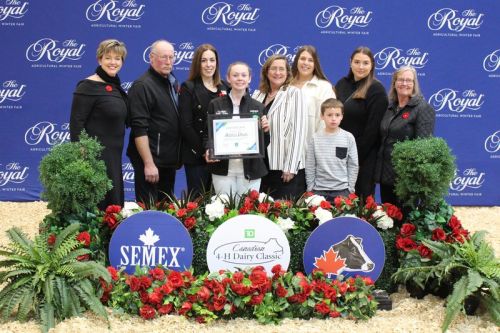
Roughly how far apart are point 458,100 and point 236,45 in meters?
2.74

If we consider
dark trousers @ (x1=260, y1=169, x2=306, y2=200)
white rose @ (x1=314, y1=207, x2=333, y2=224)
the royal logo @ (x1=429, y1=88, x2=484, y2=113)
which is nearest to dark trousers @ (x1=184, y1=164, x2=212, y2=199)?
dark trousers @ (x1=260, y1=169, x2=306, y2=200)

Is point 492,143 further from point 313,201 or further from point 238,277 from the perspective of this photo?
point 238,277

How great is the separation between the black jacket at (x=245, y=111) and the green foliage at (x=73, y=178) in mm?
919

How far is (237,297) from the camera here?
13.3 ft

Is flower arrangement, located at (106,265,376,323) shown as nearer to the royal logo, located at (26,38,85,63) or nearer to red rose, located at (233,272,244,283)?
red rose, located at (233,272,244,283)

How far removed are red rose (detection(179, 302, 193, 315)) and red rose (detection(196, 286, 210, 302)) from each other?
0.07 m

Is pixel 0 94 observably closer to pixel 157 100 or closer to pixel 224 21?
pixel 224 21

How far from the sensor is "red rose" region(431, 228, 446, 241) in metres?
4.45

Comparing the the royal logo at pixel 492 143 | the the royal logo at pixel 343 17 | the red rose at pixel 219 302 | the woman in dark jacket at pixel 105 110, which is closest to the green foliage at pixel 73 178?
the woman in dark jacket at pixel 105 110

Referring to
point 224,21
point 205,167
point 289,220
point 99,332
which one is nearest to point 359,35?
point 224,21

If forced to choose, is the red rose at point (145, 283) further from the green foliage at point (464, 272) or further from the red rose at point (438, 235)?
the red rose at point (438, 235)

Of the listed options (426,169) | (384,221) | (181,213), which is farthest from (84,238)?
(426,169)

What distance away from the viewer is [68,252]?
4148 millimetres

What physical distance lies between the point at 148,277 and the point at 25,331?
0.76 meters
